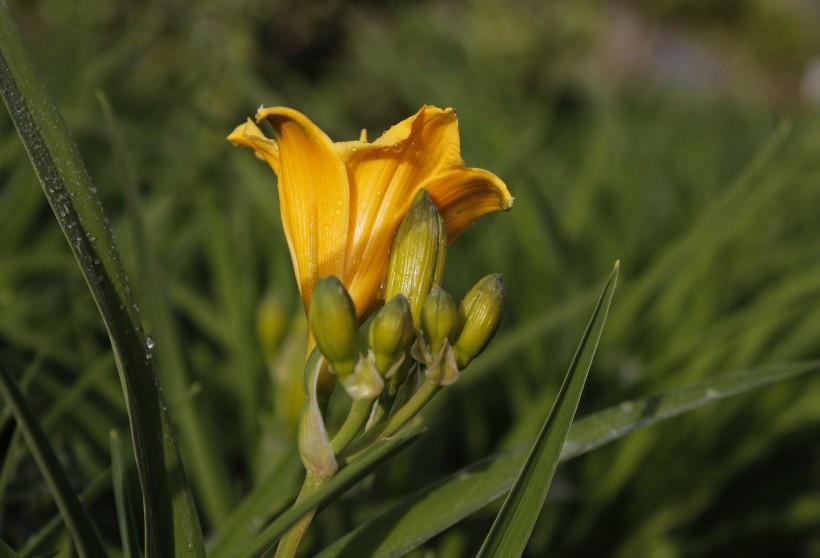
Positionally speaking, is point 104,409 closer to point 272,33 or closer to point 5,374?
point 5,374

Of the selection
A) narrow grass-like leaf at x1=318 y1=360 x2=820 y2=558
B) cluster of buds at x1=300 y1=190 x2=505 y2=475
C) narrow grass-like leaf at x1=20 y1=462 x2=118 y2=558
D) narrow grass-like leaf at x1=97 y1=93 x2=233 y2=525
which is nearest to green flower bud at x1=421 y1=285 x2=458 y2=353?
cluster of buds at x1=300 y1=190 x2=505 y2=475

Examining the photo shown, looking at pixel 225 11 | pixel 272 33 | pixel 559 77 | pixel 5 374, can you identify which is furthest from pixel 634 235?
pixel 559 77

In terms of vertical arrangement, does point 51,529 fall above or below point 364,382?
below

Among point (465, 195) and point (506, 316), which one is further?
point (506, 316)

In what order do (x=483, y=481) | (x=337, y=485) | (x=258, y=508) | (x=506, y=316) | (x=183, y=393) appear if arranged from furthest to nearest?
(x=506, y=316)
(x=183, y=393)
(x=258, y=508)
(x=483, y=481)
(x=337, y=485)

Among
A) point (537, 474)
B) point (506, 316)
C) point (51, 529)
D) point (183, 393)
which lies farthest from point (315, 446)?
point (506, 316)

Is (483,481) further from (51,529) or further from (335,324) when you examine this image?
(51,529)

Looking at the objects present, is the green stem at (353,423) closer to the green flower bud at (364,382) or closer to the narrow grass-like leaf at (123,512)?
the green flower bud at (364,382)
